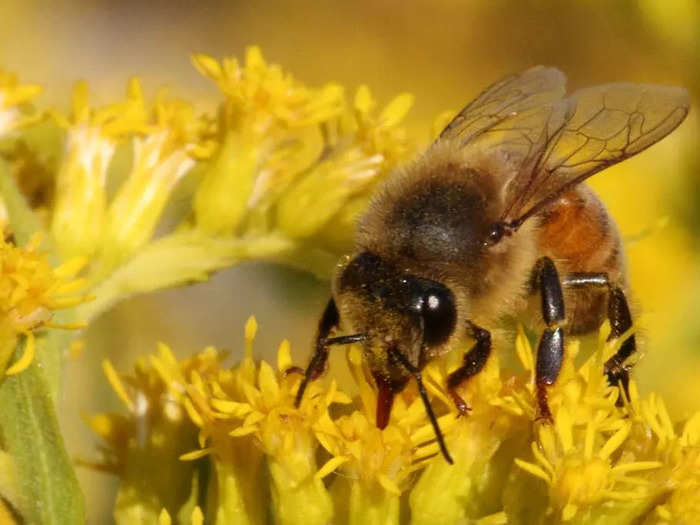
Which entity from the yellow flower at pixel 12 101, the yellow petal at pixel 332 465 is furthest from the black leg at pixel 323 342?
the yellow flower at pixel 12 101

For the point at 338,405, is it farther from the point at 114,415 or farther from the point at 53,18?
the point at 53,18

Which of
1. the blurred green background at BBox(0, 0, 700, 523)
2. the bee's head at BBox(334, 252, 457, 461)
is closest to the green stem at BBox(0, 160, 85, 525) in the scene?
the bee's head at BBox(334, 252, 457, 461)

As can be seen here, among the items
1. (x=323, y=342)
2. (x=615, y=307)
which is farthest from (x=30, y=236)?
(x=615, y=307)

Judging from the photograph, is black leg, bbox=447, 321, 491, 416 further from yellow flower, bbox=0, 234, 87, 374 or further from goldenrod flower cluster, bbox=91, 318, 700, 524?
yellow flower, bbox=0, 234, 87, 374

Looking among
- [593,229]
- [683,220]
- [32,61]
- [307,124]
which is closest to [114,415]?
[307,124]

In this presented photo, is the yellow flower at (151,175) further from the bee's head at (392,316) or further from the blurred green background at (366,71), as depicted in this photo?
the blurred green background at (366,71)
